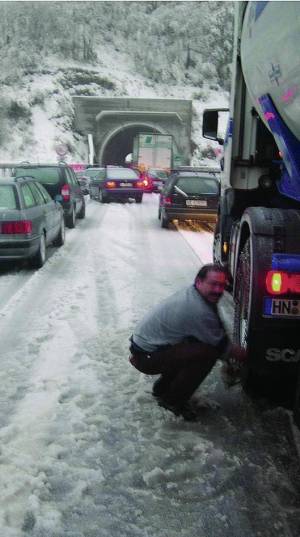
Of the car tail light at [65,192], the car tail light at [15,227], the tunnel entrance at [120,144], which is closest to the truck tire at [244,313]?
the car tail light at [15,227]

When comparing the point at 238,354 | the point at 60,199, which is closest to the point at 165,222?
the point at 60,199

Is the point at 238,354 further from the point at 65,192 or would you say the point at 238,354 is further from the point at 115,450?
the point at 65,192

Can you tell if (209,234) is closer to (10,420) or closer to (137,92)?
(10,420)

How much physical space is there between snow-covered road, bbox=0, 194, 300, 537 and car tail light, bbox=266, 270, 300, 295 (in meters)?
1.05

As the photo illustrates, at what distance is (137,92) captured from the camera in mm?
78312

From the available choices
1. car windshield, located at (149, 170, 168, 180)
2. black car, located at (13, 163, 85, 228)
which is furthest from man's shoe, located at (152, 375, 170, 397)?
car windshield, located at (149, 170, 168, 180)

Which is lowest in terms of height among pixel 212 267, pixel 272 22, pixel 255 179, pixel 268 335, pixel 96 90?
pixel 268 335

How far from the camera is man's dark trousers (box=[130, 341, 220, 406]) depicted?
12.5ft

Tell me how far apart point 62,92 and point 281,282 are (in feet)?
231

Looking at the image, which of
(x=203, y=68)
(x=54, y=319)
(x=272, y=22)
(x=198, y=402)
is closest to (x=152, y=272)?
(x=54, y=319)

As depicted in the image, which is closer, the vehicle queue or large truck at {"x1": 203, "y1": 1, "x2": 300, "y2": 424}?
large truck at {"x1": 203, "y1": 1, "x2": 300, "y2": 424}

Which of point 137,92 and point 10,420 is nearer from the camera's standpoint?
point 10,420

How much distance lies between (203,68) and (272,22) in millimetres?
92706

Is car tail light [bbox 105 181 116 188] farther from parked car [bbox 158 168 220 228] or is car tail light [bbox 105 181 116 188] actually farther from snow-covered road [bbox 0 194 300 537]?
snow-covered road [bbox 0 194 300 537]
